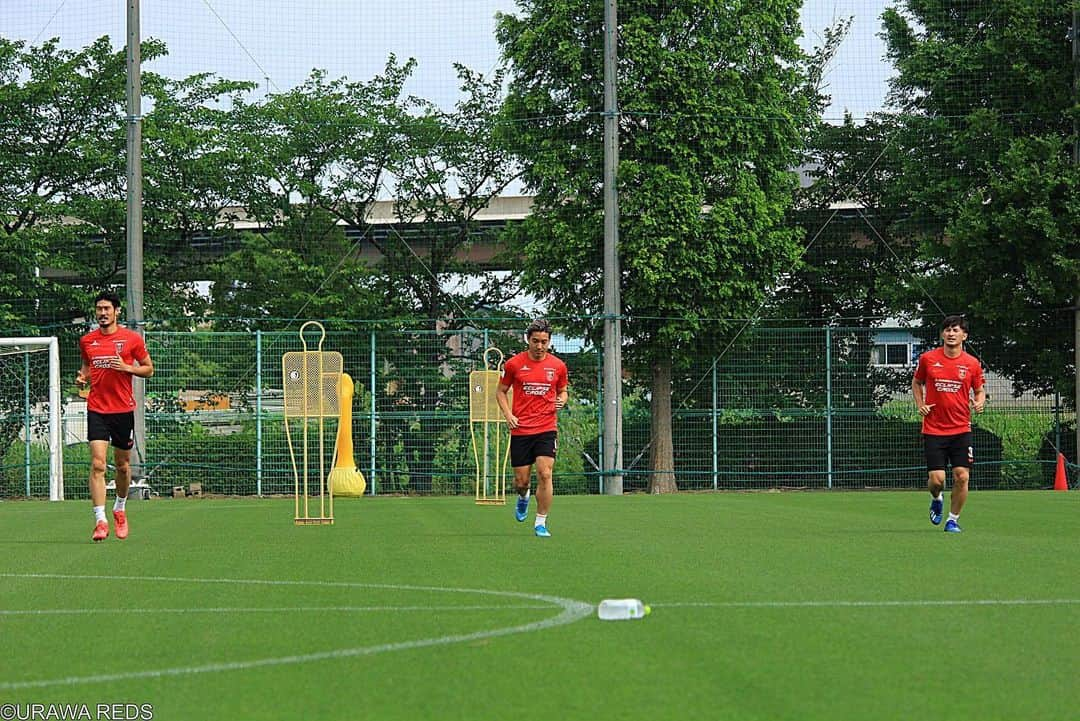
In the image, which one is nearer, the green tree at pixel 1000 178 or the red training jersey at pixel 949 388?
the red training jersey at pixel 949 388

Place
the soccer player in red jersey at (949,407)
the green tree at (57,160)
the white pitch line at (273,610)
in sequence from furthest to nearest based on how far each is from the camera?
1. the green tree at (57,160)
2. the soccer player in red jersey at (949,407)
3. the white pitch line at (273,610)

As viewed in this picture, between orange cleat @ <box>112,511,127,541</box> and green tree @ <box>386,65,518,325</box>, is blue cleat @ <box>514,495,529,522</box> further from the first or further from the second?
green tree @ <box>386,65,518,325</box>

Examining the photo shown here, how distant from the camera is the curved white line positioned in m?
6.09

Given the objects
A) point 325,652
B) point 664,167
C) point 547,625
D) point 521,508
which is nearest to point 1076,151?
point 664,167

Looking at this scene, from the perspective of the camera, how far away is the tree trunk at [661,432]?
96.3 feet

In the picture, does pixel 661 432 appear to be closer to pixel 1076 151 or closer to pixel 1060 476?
pixel 1060 476

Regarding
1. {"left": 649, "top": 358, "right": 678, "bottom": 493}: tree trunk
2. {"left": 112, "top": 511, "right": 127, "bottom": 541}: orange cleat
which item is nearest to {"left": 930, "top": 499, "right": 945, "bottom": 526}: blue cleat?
{"left": 112, "top": 511, "right": 127, "bottom": 541}: orange cleat

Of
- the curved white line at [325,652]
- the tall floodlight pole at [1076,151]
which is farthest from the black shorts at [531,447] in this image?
the tall floodlight pole at [1076,151]

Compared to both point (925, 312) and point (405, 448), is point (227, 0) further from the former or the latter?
point (925, 312)

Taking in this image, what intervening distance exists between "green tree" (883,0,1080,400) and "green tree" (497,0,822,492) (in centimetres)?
284

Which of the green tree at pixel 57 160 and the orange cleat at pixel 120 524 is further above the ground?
the green tree at pixel 57 160

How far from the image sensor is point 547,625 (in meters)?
7.59

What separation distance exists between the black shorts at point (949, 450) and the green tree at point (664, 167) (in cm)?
1422

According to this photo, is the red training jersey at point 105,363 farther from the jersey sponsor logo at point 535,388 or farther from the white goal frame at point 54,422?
the white goal frame at point 54,422
